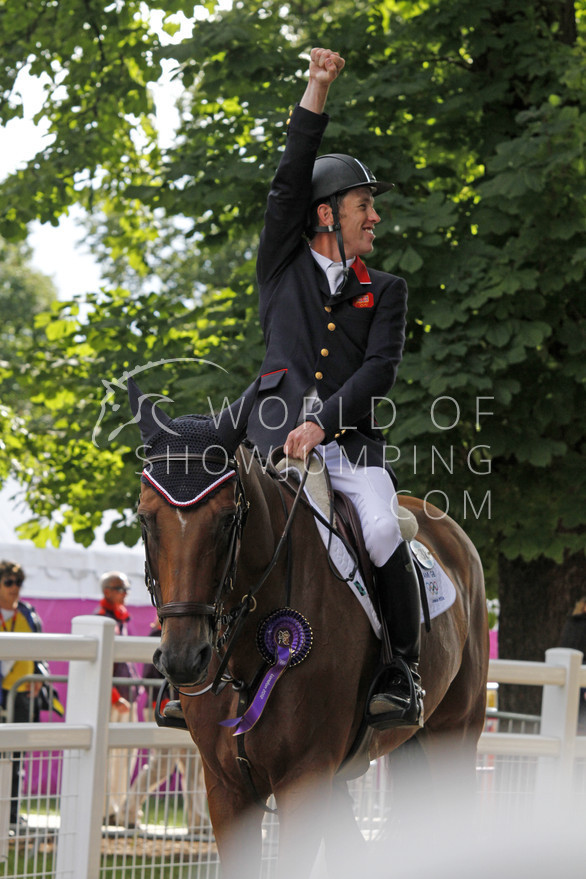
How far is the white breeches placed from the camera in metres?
4.36

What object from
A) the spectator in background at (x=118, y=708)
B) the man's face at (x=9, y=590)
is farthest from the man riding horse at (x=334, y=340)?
the man's face at (x=9, y=590)

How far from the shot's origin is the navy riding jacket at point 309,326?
4.50 m

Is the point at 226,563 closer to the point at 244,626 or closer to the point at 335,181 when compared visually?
the point at 244,626

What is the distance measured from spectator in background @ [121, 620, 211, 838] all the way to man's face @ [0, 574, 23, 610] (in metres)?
2.97

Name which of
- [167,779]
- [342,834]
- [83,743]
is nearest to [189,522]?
[342,834]

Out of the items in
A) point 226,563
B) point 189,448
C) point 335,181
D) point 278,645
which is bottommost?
point 278,645

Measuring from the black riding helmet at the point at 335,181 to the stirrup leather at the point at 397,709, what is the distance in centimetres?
159

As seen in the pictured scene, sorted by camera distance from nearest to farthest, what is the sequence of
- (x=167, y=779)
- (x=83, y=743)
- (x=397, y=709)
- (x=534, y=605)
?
(x=397, y=709)
(x=83, y=743)
(x=167, y=779)
(x=534, y=605)

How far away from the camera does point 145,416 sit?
3820 millimetres

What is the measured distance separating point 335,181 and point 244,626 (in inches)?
71.9

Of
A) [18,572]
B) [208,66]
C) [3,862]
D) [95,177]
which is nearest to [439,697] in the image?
[3,862]

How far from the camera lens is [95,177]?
1104 centimetres

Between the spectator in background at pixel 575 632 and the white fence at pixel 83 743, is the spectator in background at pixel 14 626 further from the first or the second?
the spectator in background at pixel 575 632

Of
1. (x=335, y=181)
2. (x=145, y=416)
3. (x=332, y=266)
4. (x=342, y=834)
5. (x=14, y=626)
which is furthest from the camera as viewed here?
(x=14, y=626)
